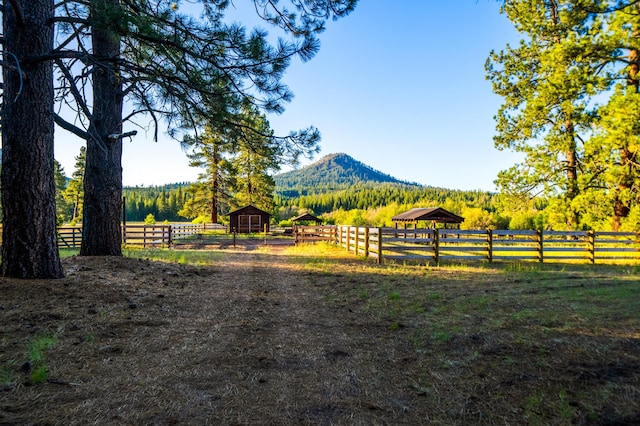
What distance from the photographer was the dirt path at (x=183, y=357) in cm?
268

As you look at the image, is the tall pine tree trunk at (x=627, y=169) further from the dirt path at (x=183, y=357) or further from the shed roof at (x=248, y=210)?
the shed roof at (x=248, y=210)

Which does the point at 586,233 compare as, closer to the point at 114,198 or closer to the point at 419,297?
the point at 419,297

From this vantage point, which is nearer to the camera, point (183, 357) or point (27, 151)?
point (183, 357)

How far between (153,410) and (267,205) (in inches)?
1583

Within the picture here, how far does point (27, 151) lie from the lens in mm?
5801

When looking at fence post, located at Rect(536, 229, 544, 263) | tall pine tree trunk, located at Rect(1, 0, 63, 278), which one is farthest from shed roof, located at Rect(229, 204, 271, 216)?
tall pine tree trunk, located at Rect(1, 0, 63, 278)

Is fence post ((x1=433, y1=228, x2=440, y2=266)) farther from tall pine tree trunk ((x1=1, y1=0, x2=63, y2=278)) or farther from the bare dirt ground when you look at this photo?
tall pine tree trunk ((x1=1, y1=0, x2=63, y2=278))

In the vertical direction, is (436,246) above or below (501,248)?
above

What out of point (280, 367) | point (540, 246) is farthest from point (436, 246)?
point (280, 367)

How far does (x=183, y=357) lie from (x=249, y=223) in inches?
1406

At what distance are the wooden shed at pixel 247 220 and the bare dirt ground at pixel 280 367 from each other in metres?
33.0

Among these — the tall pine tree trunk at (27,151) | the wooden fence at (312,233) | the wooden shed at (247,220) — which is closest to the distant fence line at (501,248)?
the wooden fence at (312,233)

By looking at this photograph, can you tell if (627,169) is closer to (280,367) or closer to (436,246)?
(436,246)

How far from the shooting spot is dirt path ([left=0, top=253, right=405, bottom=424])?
8.80 ft
